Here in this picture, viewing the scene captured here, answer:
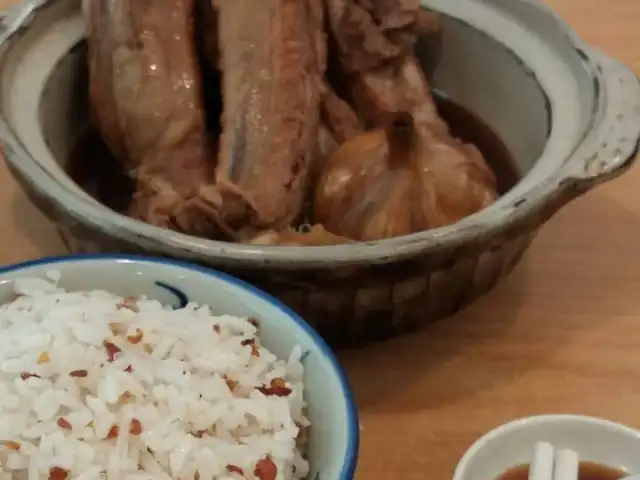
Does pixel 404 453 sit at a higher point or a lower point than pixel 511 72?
lower

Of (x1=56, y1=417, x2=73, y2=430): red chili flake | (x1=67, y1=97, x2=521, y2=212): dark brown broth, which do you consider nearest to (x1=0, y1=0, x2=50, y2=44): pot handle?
(x1=67, y1=97, x2=521, y2=212): dark brown broth

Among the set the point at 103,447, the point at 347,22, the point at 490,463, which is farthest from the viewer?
the point at 347,22

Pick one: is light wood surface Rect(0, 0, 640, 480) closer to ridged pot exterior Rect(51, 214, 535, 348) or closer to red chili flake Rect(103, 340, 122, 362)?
ridged pot exterior Rect(51, 214, 535, 348)

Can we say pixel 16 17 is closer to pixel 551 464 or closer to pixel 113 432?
pixel 113 432

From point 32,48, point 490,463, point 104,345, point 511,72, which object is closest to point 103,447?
point 104,345

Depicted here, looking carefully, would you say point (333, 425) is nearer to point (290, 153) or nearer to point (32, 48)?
point (290, 153)

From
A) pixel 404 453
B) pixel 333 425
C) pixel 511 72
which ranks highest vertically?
pixel 511 72
